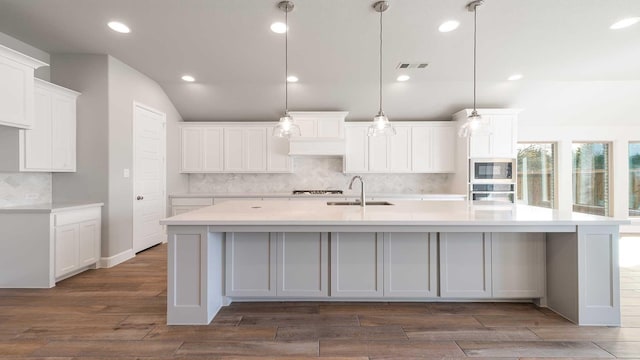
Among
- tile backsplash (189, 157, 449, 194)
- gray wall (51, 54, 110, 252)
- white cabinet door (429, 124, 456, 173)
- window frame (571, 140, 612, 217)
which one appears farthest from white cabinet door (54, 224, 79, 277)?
window frame (571, 140, 612, 217)

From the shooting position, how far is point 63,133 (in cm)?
377

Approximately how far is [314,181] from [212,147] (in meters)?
2.02

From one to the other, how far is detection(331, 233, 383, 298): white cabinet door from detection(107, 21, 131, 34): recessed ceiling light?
2.97 m

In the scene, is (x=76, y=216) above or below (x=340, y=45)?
below

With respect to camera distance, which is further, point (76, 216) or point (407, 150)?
point (407, 150)

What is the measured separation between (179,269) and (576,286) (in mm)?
3045

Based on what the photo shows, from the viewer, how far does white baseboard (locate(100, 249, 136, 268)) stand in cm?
394

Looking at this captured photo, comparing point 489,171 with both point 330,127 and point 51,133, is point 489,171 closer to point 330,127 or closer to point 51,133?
Answer: point 330,127

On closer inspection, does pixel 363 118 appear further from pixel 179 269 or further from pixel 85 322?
pixel 85 322

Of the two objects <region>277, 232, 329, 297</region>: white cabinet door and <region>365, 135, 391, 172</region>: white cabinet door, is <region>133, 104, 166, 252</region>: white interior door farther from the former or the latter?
<region>365, 135, 391, 172</region>: white cabinet door

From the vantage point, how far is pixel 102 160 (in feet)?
13.0

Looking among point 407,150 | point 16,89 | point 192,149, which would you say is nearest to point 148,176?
point 192,149

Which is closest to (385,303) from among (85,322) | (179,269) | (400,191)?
(179,269)

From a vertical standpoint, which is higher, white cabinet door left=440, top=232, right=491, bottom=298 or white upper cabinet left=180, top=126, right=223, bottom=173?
white upper cabinet left=180, top=126, right=223, bottom=173
